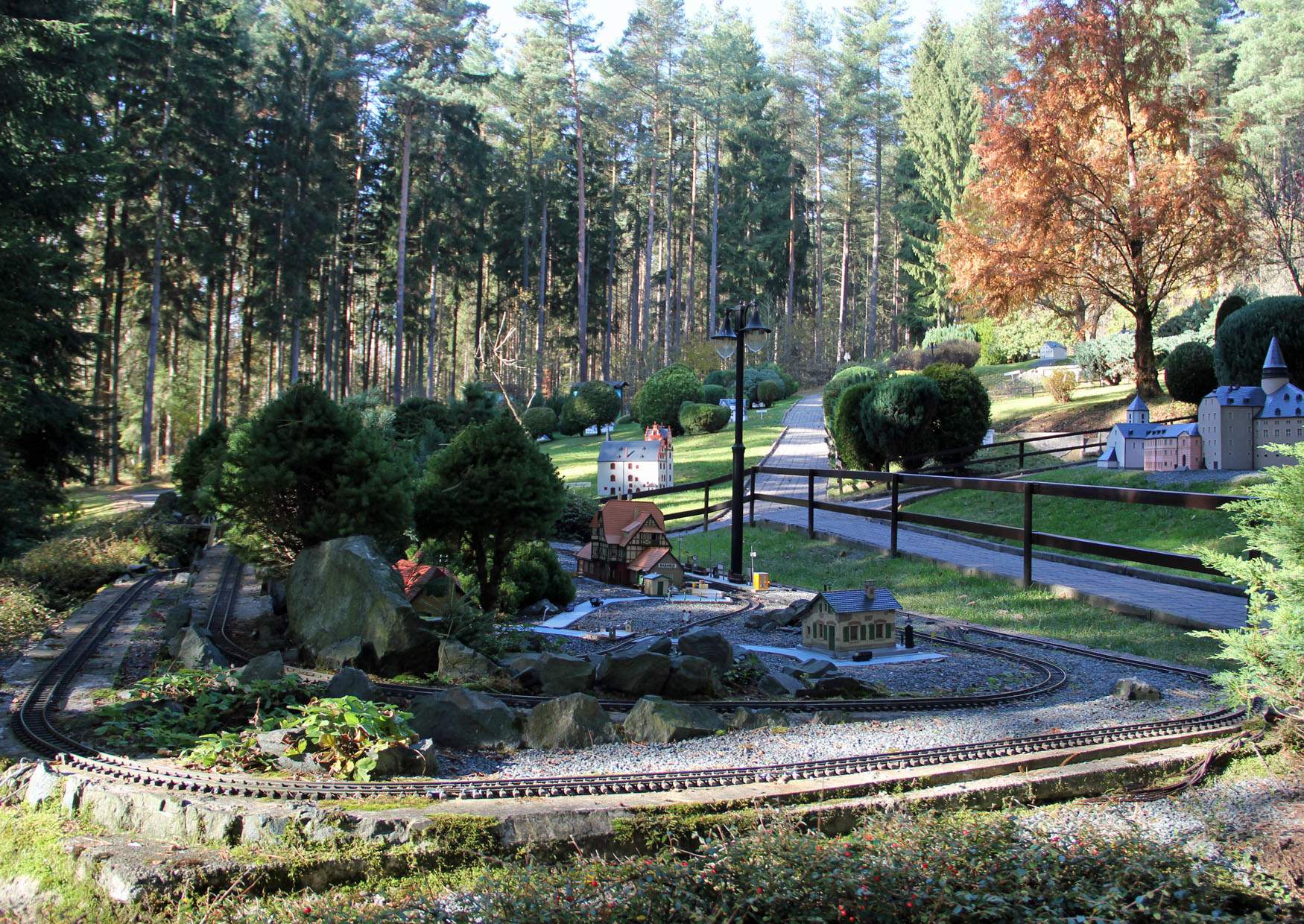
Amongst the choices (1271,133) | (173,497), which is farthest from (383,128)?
(1271,133)

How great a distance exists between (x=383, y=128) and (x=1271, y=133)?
3848cm

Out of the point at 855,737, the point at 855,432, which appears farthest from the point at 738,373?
the point at 855,737

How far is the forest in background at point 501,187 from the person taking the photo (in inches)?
760

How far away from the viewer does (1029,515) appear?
8938mm

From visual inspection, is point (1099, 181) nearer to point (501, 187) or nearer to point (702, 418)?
point (702, 418)

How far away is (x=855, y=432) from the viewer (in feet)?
63.0

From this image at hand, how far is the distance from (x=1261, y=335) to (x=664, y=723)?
16.0 m

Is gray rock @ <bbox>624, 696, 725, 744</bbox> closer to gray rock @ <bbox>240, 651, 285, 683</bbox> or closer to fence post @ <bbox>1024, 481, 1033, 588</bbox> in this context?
gray rock @ <bbox>240, 651, 285, 683</bbox>

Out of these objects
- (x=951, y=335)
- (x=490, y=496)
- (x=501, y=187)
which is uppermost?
(x=501, y=187)

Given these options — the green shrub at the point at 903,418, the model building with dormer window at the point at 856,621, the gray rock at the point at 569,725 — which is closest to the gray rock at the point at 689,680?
the gray rock at the point at 569,725

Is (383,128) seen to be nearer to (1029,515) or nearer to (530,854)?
(1029,515)

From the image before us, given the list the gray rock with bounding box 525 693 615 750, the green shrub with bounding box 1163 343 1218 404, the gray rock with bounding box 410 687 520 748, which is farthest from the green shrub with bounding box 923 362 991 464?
the gray rock with bounding box 410 687 520 748

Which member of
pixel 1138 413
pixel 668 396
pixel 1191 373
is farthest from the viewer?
pixel 668 396

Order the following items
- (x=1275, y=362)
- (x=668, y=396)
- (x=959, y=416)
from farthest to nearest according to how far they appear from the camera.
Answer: (x=668, y=396), (x=959, y=416), (x=1275, y=362)
